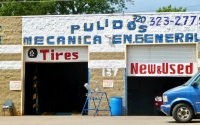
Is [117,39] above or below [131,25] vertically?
below

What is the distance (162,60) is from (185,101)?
6675mm

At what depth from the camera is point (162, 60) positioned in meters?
27.6

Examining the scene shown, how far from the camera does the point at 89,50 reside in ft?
91.5

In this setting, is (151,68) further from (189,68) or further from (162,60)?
(189,68)

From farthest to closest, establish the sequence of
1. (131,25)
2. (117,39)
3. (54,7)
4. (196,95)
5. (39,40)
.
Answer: (54,7) < (39,40) < (117,39) < (131,25) < (196,95)

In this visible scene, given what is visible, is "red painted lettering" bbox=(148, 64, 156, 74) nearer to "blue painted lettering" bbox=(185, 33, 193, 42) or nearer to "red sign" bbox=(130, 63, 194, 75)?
"red sign" bbox=(130, 63, 194, 75)

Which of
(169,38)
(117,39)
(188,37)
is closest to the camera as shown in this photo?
(188,37)

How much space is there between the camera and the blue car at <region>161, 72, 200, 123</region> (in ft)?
69.0

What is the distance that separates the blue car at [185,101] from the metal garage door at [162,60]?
6.10 metres

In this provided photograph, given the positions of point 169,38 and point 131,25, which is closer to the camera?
point 169,38

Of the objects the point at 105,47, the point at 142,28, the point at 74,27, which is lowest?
the point at 105,47

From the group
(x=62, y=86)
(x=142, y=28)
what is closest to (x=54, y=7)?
(x=62, y=86)

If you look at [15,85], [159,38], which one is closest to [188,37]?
[159,38]

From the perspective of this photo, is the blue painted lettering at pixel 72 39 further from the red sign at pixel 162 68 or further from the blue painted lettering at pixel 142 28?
the blue painted lettering at pixel 142 28
